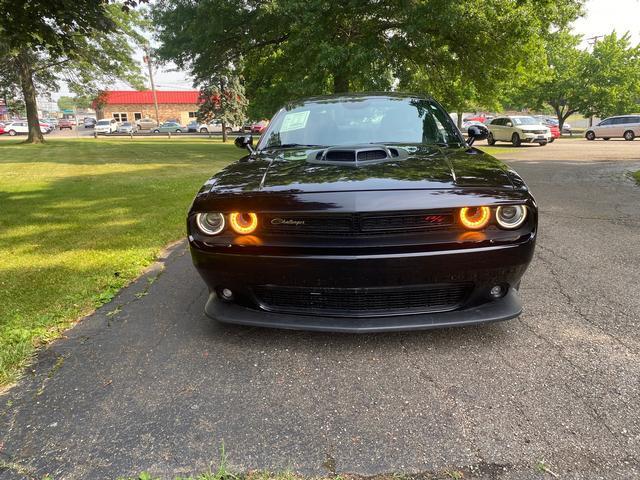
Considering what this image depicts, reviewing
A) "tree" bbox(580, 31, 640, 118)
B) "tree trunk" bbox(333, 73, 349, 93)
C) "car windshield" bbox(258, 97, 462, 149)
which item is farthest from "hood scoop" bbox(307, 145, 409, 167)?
"tree" bbox(580, 31, 640, 118)

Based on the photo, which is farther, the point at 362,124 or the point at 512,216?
the point at 362,124

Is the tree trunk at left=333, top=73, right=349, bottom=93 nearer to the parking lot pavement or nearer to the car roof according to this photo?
the car roof

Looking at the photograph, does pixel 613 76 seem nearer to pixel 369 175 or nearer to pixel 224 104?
pixel 224 104

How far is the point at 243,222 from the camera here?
254cm

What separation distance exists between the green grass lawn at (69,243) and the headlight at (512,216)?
2.82 m

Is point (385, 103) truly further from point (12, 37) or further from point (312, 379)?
point (12, 37)

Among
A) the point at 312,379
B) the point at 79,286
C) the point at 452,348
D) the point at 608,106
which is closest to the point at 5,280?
the point at 79,286

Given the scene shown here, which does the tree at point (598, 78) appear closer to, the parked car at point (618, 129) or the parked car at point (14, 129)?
the parked car at point (618, 129)

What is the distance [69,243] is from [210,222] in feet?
11.4

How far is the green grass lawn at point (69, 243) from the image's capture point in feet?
10.6

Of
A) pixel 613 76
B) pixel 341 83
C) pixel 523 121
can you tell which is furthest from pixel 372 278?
pixel 613 76

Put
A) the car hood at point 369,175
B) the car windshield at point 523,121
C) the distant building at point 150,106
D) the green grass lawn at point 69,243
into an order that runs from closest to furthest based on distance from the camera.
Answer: the car hood at point 369,175
the green grass lawn at point 69,243
the car windshield at point 523,121
the distant building at point 150,106

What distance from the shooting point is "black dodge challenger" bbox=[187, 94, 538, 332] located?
2.38 metres

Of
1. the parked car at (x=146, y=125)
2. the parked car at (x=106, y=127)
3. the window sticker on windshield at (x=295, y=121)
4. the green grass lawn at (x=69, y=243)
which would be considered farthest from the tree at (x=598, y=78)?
the parked car at (x=146, y=125)
